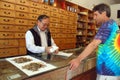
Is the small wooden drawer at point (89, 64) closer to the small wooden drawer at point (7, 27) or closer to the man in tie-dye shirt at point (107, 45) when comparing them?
the man in tie-dye shirt at point (107, 45)

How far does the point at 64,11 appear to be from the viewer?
6.05 metres

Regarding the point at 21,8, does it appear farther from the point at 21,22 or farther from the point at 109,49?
the point at 109,49

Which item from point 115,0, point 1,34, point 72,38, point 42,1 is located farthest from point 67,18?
point 115,0

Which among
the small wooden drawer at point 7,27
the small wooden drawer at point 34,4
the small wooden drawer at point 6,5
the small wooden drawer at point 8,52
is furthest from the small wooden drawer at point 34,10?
the small wooden drawer at point 8,52

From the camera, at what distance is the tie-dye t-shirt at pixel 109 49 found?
1.63 metres

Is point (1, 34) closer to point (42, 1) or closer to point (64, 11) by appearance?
point (42, 1)

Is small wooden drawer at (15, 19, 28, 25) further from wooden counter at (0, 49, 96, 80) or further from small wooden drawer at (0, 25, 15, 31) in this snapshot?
wooden counter at (0, 49, 96, 80)

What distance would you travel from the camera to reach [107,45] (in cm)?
166

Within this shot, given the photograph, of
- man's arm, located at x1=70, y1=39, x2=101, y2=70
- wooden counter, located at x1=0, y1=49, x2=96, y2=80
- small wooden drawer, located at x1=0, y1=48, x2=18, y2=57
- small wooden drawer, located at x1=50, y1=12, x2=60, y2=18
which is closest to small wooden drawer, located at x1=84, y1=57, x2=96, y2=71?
wooden counter, located at x1=0, y1=49, x2=96, y2=80

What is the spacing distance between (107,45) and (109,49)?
0.05 m

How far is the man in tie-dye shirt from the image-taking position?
1.62 meters

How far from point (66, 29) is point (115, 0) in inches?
277

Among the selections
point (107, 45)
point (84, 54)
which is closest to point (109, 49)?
point (107, 45)

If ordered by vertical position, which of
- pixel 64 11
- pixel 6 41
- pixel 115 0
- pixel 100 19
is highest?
pixel 115 0
